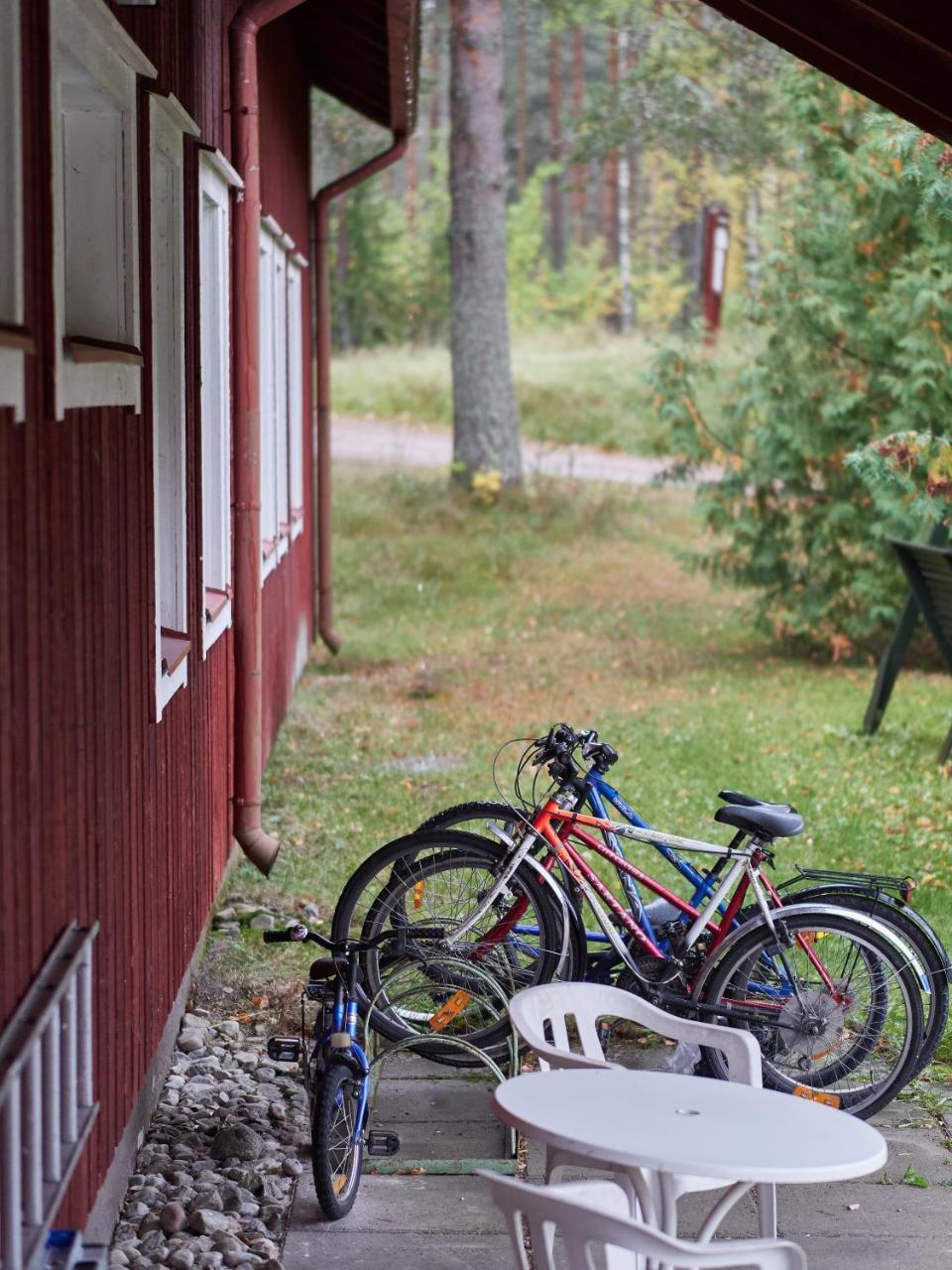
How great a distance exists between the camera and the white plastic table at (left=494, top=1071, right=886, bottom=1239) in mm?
3053

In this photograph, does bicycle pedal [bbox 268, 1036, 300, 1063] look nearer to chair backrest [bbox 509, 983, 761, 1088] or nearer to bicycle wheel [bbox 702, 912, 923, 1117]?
chair backrest [bbox 509, 983, 761, 1088]

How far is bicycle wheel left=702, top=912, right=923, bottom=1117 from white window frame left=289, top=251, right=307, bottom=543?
22.5 ft

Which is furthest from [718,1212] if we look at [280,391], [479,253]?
[479,253]

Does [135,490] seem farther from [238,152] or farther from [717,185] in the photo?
[717,185]

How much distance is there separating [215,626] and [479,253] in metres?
15.9

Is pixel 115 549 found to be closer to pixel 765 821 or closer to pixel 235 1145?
pixel 235 1145

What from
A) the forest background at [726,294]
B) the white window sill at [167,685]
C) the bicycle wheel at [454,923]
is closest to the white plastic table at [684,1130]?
the bicycle wheel at [454,923]

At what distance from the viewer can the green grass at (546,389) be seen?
32250 millimetres

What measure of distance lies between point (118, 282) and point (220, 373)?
2.56 meters

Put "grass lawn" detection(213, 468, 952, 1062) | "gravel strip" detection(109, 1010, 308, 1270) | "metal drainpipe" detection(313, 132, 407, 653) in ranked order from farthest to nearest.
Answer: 1. "metal drainpipe" detection(313, 132, 407, 653)
2. "grass lawn" detection(213, 468, 952, 1062)
3. "gravel strip" detection(109, 1010, 308, 1270)

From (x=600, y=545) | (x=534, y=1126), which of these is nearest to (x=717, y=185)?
(x=600, y=545)

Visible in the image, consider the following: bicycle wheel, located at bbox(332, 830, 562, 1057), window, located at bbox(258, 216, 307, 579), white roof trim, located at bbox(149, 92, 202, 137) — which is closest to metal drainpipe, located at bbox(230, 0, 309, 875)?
white roof trim, located at bbox(149, 92, 202, 137)

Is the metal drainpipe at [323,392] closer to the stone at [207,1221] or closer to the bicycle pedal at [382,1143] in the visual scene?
the bicycle pedal at [382,1143]

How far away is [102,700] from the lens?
3.94 metres
